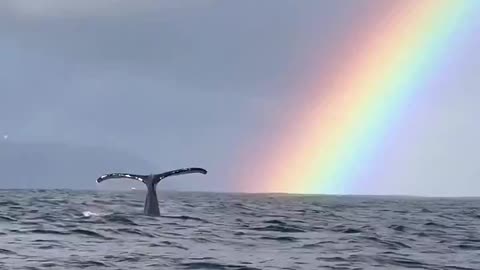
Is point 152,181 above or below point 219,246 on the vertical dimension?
above

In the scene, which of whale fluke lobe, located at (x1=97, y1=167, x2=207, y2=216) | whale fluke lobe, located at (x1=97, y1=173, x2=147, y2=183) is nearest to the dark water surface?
whale fluke lobe, located at (x1=97, y1=167, x2=207, y2=216)

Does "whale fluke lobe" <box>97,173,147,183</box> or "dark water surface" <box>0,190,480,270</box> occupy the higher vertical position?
"whale fluke lobe" <box>97,173,147,183</box>

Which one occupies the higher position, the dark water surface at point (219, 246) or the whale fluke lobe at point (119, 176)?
the whale fluke lobe at point (119, 176)

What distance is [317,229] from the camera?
32.4 m

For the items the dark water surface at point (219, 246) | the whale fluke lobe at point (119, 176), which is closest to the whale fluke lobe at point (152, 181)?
the whale fluke lobe at point (119, 176)

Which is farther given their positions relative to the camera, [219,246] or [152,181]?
[152,181]

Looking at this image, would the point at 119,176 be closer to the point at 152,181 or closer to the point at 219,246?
the point at 152,181

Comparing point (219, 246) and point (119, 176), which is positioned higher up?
point (119, 176)

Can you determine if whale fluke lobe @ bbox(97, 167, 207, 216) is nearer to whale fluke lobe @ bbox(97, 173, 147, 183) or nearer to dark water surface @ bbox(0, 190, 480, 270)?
whale fluke lobe @ bbox(97, 173, 147, 183)

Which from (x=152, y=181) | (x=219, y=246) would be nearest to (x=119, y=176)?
(x=152, y=181)

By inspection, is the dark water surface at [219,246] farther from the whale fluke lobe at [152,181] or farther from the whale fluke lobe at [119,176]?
the whale fluke lobe at [119,176]

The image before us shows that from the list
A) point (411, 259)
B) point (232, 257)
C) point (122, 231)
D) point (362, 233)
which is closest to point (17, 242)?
point (122, 231)

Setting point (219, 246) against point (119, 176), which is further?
point (119, 176)

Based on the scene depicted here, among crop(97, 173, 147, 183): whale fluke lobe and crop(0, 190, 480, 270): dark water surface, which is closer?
crop(0, 190, 480, 270): dark water surface
